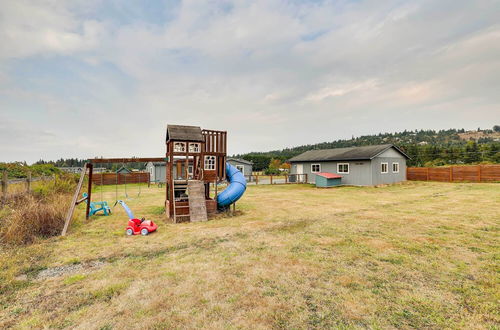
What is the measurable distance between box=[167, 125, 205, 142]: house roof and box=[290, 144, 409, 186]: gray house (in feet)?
60.4

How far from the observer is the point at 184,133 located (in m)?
10.6

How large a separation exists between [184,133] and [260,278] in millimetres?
8166

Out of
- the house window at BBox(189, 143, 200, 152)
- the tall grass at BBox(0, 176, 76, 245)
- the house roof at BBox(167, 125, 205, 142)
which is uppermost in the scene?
the house roof at BBox(167, 125, 205, 142)

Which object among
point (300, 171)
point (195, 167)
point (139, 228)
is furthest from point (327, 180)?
point (139, 228)

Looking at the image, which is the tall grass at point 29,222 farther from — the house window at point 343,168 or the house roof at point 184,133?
the house window at point 343,168

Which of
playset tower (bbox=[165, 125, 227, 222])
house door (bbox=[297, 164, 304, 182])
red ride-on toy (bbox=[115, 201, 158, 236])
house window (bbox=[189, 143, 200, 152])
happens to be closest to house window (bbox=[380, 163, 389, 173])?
house door (bbox=[297, 164, 304, 182])

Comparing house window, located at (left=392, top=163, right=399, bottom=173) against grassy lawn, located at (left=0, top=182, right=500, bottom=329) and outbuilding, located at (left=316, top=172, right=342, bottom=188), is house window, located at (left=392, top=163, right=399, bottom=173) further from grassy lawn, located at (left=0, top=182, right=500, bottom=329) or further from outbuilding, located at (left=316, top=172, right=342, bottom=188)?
grassy lawn, located at (left=0, top=182, right=500, bottom=329)

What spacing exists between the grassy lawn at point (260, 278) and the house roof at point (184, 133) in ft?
14.9

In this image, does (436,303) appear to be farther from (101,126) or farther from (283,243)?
(101,126)

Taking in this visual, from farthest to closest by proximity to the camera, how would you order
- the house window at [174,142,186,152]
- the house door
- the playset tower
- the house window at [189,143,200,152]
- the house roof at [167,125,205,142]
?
1. the house door
2. the house window at [189,143,200,152]
3. the house window at [174,142,186,152]
4. the house roof at [167,125,205,142]
5. the playset tower

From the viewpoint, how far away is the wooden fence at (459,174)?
23.0m

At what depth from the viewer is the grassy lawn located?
121 inches

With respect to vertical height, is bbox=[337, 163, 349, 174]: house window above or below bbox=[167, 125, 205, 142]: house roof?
below

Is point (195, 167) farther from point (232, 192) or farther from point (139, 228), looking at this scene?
point (139, 228)
